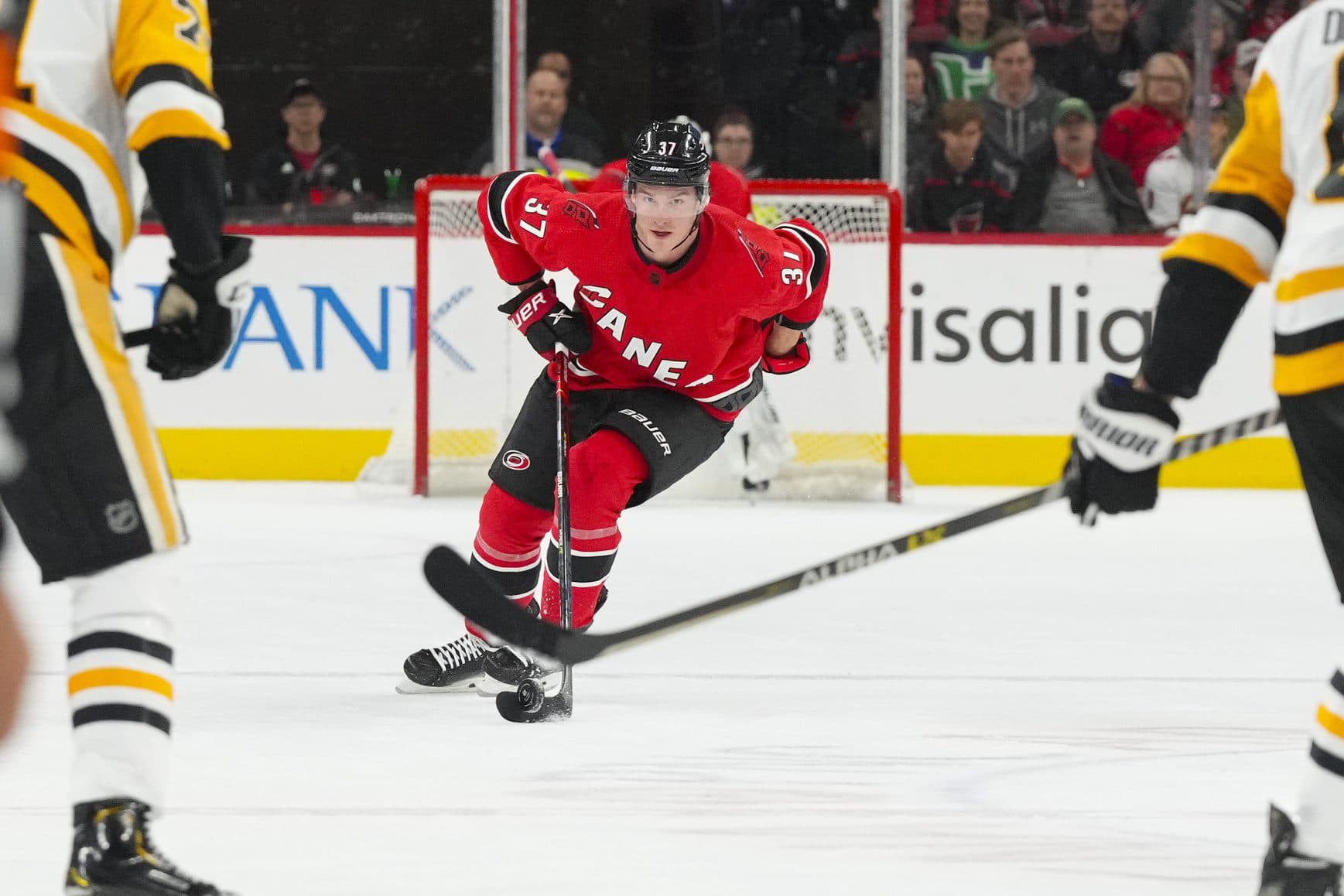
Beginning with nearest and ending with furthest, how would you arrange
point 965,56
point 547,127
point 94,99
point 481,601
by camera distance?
1. point 94,99
2. point 481,601
3. point 547,127
4. point 965,56

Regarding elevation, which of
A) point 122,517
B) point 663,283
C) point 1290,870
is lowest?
point 1290,870

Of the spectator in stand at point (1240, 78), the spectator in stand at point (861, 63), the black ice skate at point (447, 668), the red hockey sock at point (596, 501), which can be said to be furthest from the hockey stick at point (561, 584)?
the spectator in stand at point (1240, 78)

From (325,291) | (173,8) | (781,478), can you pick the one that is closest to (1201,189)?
(781,478)

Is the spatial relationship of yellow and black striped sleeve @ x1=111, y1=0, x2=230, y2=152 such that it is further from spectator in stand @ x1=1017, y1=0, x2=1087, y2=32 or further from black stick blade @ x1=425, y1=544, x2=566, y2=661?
spectator in stand @ x1=1017, y1=0, x2=1087, y2=32

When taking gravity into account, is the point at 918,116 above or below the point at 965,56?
below

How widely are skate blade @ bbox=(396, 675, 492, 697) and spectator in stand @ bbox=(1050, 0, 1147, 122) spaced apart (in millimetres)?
4336

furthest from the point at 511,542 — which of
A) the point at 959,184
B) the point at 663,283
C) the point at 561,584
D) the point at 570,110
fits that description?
the point at 959,184

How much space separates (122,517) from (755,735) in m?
1.27

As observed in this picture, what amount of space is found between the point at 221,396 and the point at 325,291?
0.49 meters

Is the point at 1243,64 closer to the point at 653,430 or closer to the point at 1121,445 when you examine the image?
the point at 653,430

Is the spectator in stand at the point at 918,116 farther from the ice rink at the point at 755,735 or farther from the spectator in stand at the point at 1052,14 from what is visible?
the ice rink at the point at 755,735

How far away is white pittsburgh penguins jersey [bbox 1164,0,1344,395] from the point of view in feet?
5.77

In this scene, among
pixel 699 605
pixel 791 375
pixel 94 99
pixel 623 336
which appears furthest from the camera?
pixel 791 375

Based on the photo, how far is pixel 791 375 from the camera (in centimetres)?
638
